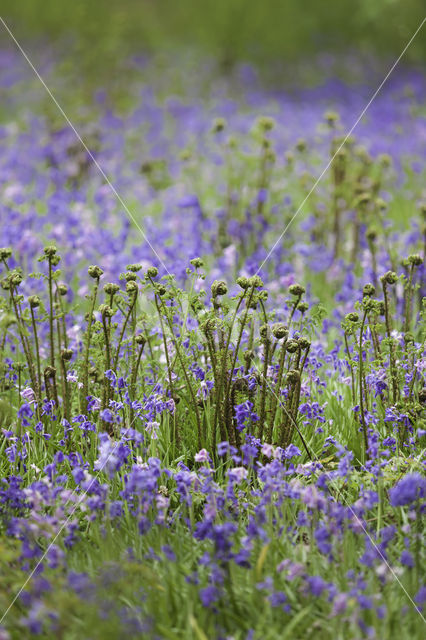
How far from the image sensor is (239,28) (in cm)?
1828

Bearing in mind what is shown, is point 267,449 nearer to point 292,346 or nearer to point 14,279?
point 292,346

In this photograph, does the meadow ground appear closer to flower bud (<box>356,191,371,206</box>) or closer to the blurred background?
flower bud (<box>356,191,371,206</box>)

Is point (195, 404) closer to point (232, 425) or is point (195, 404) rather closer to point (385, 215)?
point (232, 425)

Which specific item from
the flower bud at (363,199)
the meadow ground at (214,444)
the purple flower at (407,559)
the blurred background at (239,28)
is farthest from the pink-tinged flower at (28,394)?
the blurred background at (239,28)

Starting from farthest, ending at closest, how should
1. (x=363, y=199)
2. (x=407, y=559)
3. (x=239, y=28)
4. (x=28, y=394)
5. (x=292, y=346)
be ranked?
(x=239, y=28)
(x=363, y=199)
(x=28, y=394)
(x=292, y=346)
(x=407, y=559)

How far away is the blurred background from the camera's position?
18016 millimetres

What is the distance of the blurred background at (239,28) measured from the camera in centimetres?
1802

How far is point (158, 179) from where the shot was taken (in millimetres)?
8102

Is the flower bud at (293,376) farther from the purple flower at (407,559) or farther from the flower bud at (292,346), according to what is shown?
the purple flower at (407,559)

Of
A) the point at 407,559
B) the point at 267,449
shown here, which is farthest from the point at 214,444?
the point at 407,559

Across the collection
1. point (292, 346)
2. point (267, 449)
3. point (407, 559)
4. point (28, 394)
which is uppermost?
point (292, 346)

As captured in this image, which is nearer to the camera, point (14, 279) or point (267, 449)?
point (267, 449)

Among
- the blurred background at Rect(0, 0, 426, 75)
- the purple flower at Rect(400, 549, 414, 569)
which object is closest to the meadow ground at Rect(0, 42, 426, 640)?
the purple flower at Rect(400, 549, 414, 569)

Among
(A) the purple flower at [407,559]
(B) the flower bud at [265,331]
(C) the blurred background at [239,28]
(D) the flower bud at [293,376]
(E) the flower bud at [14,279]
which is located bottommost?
(A) the purple flower at [407,559]
